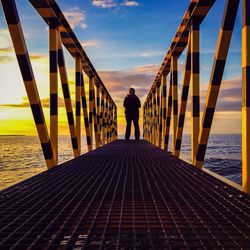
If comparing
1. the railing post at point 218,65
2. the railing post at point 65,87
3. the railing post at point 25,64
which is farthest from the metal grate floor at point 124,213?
the railing post at point 65,87

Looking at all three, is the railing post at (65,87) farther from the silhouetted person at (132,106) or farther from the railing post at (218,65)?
the silhouetted person at (132,106)

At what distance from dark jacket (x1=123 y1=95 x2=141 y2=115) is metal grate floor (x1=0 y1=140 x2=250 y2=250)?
10.2 metres

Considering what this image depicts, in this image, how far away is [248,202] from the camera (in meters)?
2.23

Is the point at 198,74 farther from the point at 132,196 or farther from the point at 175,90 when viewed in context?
the point at 132,196

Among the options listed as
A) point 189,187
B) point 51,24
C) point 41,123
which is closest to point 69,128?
point 51,24

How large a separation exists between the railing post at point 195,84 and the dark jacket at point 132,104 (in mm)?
8606

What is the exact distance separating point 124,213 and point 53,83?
2971 mm

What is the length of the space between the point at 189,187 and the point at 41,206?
40.7 inches

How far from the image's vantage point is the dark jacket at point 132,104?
13.3 meters

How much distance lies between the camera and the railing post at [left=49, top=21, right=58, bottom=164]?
15.1 ft

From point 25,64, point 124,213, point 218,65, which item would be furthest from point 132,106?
point 124,213

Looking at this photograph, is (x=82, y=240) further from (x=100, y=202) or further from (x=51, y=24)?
(x=51, y=24)

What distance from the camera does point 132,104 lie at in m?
13.3

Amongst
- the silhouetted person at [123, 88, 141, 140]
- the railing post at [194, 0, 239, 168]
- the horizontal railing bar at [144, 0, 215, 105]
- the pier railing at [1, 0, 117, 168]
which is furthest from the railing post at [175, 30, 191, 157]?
the silhouetted person at [123, 88, 141, 140]
